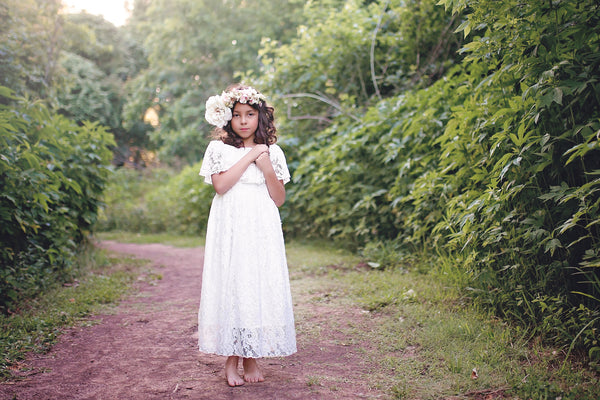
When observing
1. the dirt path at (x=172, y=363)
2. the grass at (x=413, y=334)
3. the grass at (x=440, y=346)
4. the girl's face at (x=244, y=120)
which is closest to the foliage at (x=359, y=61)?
the grass at (x=413, y=334)

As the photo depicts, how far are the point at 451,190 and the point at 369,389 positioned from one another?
2395 millimetres

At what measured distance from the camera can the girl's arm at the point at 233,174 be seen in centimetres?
289

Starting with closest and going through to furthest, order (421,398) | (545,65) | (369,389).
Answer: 1. (421,398)
2. (369,389)
3. (545,65)

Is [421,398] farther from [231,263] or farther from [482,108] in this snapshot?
[482,108]

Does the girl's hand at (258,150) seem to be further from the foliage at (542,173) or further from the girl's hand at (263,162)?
the foliage at (542,173)

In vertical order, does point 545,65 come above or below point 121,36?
below

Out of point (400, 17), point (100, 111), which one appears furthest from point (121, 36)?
point (400, 17)

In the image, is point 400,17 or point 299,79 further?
point 299,79

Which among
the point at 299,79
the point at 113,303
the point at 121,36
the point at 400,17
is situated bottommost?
the point at 113,303

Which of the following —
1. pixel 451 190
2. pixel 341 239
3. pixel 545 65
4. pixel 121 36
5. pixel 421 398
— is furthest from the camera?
pixel 121 36

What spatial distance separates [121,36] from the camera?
922 inches

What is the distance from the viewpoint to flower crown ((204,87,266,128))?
118 inches

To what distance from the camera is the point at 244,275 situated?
9.30 feet

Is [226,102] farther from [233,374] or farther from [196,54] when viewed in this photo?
[196,54]
